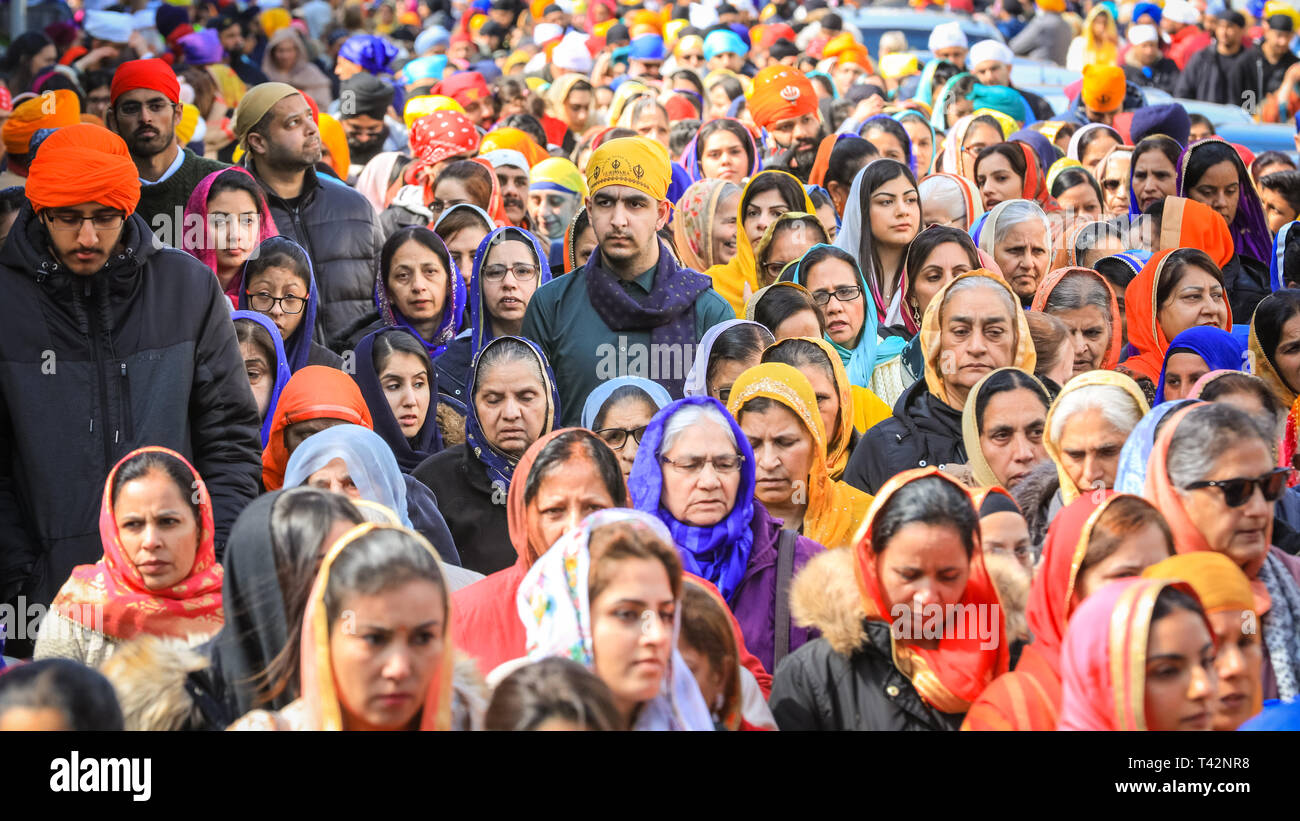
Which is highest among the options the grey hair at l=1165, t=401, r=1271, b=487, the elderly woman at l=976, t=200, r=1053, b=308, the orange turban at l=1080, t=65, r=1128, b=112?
the orange turban at l=1080, t=65, r=1128, b=112

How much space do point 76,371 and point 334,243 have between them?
2.43 metres

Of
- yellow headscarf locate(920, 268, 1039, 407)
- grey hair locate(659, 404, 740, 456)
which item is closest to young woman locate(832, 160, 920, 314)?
yellow headscarf locate(920, 268, 1039, 407)

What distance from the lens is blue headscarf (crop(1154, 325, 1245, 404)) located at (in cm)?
559

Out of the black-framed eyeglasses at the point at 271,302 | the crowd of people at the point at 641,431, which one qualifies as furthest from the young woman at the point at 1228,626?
the black-framed eyeglasses at the point at 271,302

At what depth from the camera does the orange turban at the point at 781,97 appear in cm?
938

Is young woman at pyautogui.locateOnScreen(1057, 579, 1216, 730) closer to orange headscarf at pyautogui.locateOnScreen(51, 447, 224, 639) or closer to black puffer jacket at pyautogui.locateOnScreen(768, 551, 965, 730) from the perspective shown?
black puffer jacket at pyautogui.locateOnScreen(768, 551, 965, 730)

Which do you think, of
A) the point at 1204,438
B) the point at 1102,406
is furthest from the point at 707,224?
the point at 1204,438

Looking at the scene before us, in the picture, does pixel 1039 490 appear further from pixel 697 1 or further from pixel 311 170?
pixel 697 1

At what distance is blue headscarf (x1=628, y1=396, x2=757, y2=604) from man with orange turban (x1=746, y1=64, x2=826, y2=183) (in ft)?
16.8

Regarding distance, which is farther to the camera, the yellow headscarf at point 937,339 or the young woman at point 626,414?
the yellow headscarf at point 937,339

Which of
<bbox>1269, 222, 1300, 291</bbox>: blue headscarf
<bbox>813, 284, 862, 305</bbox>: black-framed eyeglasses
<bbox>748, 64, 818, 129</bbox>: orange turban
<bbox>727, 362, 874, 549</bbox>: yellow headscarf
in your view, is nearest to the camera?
<bbox>727, 362, 874, 549</bbox>: yellow headscarf

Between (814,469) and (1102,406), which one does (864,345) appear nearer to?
(814,469)

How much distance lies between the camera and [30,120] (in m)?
7.98

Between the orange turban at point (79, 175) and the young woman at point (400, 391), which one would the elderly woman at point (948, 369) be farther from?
the orange turban at point (79, 175)
